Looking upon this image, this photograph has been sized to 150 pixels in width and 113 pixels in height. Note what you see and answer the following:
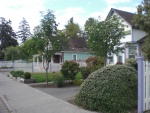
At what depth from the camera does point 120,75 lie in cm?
908

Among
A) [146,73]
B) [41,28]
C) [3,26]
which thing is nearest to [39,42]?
[41,28]

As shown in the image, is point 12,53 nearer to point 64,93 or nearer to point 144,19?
point 64,93

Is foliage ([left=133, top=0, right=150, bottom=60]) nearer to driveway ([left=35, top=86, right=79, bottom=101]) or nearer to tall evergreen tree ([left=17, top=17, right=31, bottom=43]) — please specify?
driveway ([left=35, top=86, right=79, bottom=101])

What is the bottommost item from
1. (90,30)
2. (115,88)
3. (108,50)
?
(115,88)

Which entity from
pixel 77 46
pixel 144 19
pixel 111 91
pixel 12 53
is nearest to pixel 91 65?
pixel 111 91

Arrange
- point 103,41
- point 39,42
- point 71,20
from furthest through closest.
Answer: point 71,20
point 39,42
point 103,41

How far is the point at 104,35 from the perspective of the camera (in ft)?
47.8

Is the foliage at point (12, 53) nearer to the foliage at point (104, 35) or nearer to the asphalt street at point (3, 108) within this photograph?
the foliage at point (104, 35)

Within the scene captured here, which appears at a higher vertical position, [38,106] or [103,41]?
[103,41]

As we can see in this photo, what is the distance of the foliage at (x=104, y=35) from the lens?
47.9 feet

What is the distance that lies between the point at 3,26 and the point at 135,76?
70.4 m

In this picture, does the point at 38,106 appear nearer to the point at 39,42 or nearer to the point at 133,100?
the point at 133,100

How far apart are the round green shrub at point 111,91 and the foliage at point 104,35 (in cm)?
517

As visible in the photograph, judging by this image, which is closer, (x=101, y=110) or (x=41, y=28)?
(x=101, y=110)
